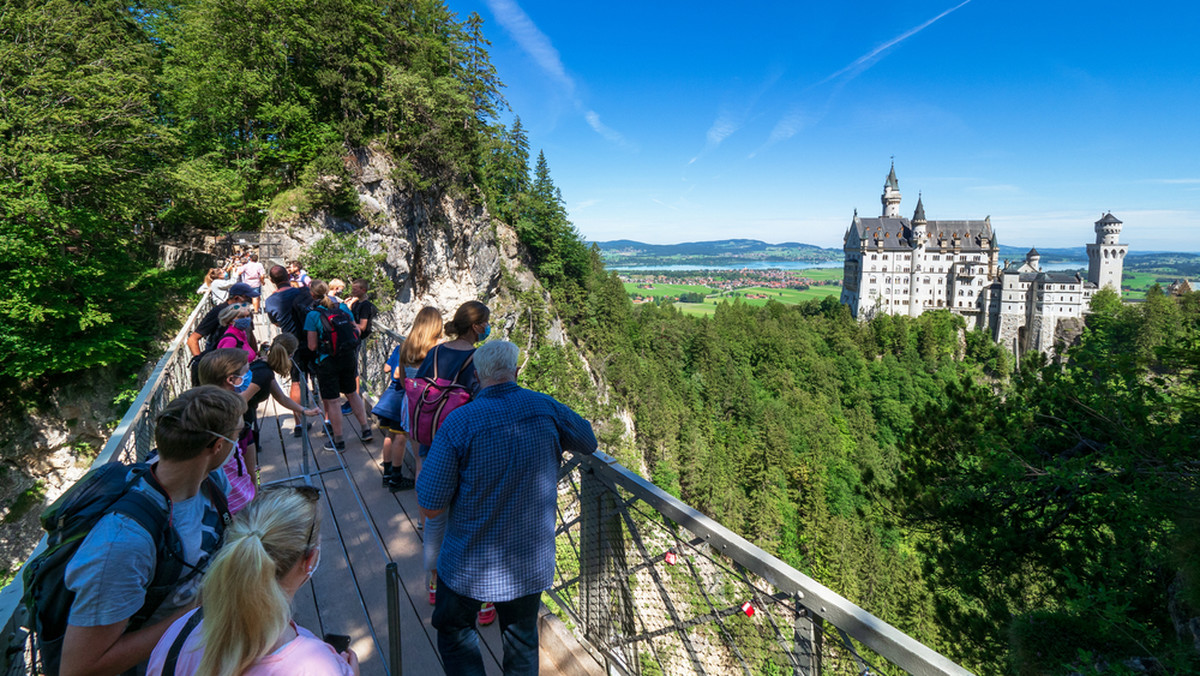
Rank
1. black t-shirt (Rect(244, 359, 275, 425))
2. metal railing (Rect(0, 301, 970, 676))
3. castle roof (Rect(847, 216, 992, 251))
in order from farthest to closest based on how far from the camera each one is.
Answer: castle roof (Rect(847, 216, 992, 251))
black t-shirt (Rect(244, 359, 275, 425))
metal railing (Rect(0, 301, 970, 676))

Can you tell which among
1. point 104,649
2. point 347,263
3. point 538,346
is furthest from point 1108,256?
point 104,649

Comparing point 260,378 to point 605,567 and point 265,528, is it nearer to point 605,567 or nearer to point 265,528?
point 605,567

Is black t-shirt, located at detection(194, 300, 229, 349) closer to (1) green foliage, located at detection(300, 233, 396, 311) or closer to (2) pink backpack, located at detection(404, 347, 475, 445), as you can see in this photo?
(2) pink backpack, located at detection(404, 347, 475, 445)

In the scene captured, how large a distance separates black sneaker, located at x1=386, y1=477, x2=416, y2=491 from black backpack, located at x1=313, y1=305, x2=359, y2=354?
161cm

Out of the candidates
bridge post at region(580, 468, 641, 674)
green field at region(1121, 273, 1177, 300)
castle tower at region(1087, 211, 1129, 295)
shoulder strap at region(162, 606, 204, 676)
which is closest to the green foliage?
bridge post at region(580, 468, 641, 674)

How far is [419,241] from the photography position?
22391 millimetres

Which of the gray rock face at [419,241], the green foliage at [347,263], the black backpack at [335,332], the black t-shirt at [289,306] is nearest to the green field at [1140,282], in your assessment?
the gray rock face at [419,241]

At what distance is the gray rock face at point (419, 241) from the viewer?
18.8 metres

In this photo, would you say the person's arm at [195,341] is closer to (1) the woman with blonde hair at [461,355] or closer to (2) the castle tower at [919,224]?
A: (1) the woman with blonde hair at [461,355]

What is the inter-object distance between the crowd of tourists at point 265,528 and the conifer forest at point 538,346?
6004 mm

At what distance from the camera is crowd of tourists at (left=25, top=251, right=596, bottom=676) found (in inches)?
51.9

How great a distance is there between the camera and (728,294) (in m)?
145

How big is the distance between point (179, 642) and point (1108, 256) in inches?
3366

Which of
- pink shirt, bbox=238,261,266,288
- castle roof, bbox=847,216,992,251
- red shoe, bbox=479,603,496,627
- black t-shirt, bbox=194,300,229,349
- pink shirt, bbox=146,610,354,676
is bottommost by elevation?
red shoe, bbox=479,603,496,627
